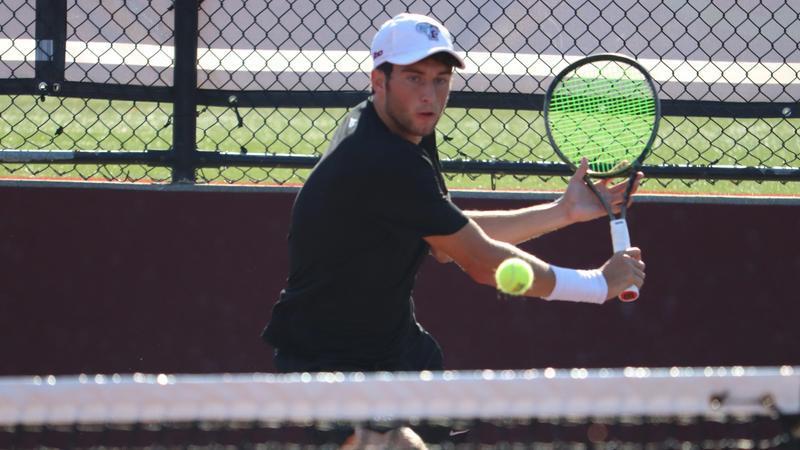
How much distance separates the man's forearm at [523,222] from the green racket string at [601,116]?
12.2 inches

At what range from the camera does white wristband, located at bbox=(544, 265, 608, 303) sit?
404cm

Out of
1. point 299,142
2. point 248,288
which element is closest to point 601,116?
point 248,288

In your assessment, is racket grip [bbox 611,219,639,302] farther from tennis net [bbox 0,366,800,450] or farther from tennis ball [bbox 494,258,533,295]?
tennis net [bbox 0,366,800,450]

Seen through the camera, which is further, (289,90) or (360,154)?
(289,90)

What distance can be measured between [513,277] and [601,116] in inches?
44.7

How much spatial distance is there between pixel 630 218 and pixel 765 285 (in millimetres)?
582

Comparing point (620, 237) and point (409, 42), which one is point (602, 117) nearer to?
point (620, 237)

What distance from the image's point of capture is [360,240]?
Answer: 401 cm

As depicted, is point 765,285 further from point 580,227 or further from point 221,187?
point 221,187

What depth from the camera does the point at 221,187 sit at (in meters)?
5.17

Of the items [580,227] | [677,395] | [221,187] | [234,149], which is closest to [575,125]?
[580,227]

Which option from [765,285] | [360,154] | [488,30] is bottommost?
[765,285]

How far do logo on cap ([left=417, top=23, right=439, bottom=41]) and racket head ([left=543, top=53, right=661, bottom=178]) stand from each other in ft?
2.33

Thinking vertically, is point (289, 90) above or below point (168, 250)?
above
